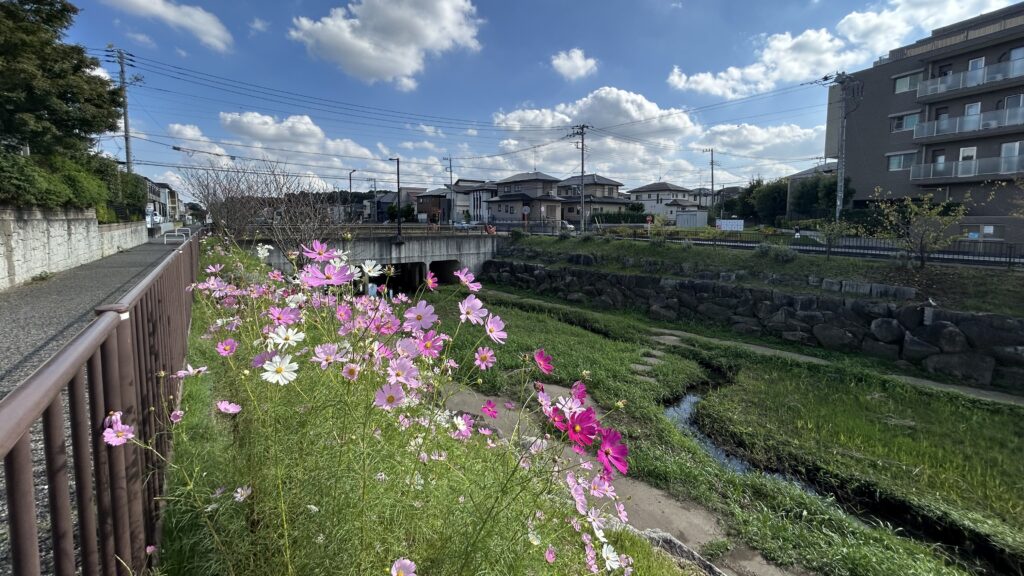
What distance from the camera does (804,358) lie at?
36.1 ft

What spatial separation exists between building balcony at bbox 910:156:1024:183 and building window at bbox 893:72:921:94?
14.6ft

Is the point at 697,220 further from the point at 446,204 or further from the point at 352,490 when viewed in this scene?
the point at 352,490

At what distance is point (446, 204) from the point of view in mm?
56531

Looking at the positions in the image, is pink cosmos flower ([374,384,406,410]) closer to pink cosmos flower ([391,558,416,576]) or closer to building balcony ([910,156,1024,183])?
pink cosmos flower ([391,558,416,576])

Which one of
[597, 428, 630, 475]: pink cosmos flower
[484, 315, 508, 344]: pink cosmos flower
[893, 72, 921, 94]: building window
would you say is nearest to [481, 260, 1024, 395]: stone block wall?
[597, 428, 630, 475]: pink cosmos flower

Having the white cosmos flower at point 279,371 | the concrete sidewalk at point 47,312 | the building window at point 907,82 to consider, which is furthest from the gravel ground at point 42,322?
the building window at point 907,82

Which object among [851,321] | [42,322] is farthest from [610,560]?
[851,321]

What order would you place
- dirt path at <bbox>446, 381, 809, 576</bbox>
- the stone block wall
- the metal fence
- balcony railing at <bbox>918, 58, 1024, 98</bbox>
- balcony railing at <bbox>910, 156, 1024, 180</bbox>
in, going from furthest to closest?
balcony railing at <bbox>918, 58, 1024, 98</bbox> → balcony railing at <bbox>910, 156, 1024, 180</bbox> → the metal fence → the stone block wall → dirt path at <bbox>446, 381, 809, 576</bbox>

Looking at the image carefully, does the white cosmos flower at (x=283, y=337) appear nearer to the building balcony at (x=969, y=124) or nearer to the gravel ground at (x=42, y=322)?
the gravel ground at (x=42, y=322)

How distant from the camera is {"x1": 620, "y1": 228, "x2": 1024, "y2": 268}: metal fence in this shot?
12.5 meters

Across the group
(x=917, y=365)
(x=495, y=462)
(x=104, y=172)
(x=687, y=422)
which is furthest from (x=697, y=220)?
(x=495, y=462)

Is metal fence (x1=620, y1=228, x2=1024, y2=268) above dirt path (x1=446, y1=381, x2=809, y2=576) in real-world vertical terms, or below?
above

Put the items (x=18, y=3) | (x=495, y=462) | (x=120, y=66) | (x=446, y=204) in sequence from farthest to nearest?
(x=446, y=204) → (x=120, y=66) → (x=18, y=3) → (x=495, y=462)

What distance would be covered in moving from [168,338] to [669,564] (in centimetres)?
357
